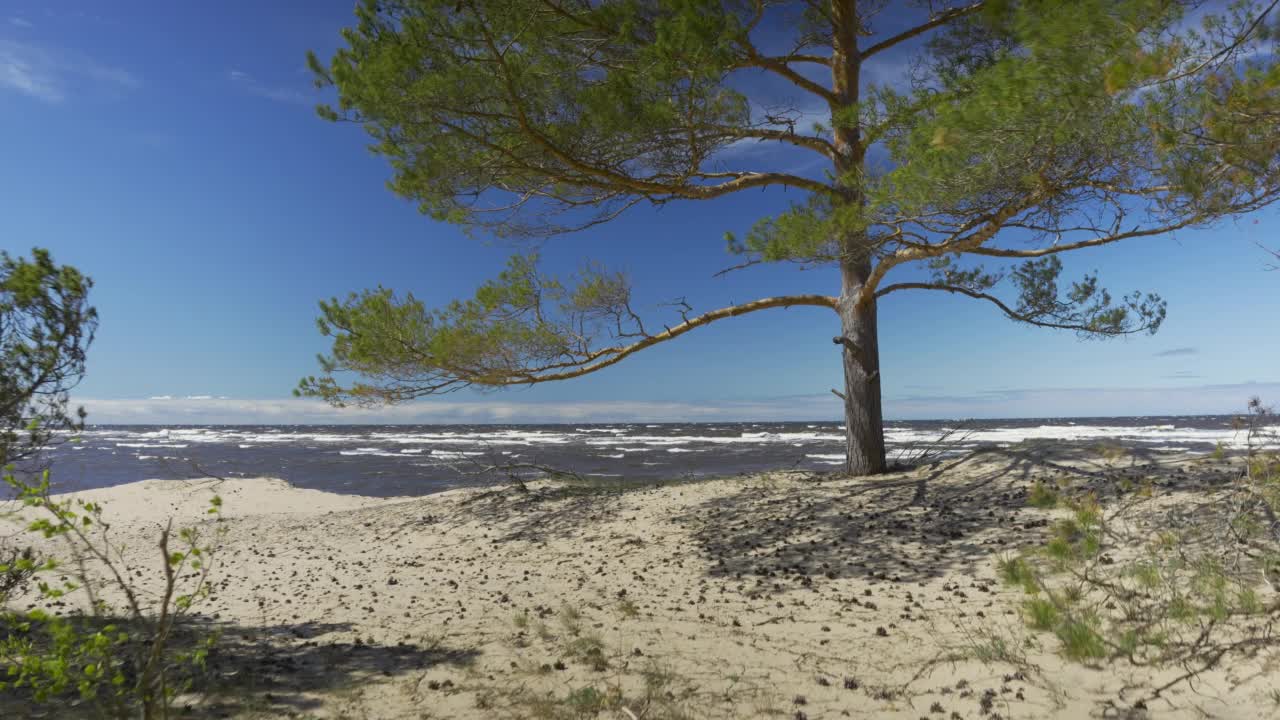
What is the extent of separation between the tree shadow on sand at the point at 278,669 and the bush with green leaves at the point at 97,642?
8 cm

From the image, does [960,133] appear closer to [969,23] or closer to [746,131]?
[746,131]

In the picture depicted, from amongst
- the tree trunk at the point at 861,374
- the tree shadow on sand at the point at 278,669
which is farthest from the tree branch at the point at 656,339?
the tree shadow on sand at the point at 278,669

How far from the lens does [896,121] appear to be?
7254 mm

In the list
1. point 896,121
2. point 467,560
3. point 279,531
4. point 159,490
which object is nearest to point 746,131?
point 896,121

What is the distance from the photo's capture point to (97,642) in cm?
232

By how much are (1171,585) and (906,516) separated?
3417 millimetres

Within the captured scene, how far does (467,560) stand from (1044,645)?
5.67 metres

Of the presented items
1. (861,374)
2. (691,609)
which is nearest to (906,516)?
(861,374)

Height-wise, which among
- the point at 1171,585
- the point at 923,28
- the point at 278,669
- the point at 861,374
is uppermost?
the point at 923,28

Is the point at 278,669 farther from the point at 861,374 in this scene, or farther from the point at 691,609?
the point at 861,374

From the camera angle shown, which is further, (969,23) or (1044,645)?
(969,23)

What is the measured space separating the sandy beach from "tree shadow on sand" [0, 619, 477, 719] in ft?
0.07

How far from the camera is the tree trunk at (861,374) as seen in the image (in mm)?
9227

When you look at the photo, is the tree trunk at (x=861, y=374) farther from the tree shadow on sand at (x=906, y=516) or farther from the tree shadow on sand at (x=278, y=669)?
the tree shadow on sand at (x=278, y=669)
